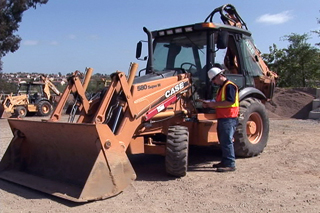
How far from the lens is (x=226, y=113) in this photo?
597 cm

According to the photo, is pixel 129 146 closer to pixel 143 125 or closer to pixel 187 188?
pixel 143 125

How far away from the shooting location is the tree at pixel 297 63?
2339cm

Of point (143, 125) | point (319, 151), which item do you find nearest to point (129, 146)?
point (143, 125)

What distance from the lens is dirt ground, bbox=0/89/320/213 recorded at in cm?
434

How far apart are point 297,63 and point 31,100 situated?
1672 cm

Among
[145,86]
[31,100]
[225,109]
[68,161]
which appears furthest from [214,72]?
[31,100]

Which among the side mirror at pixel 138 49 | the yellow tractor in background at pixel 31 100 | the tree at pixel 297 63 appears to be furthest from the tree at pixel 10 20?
the side mirror at pixel 138 49

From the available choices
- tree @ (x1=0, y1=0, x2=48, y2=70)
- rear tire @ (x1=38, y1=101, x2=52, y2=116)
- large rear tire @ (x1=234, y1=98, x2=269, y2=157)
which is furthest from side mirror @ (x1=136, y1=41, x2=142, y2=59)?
tree @ (x1=0, y1=0, x2=48, y2=70)

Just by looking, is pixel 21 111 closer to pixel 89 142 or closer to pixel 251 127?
pixel 251 127

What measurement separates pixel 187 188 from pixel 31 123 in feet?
8.11

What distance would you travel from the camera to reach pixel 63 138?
5195 mm

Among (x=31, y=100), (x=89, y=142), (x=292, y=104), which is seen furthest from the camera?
(x=31, y=100)

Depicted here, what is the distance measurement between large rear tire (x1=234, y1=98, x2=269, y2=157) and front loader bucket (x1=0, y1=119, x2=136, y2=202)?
2.66 meters

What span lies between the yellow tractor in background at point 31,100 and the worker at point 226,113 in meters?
15.7
